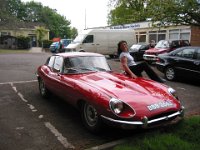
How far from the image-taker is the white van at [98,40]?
22.5 meters

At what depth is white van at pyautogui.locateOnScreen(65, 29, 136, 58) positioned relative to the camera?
22.5 meters

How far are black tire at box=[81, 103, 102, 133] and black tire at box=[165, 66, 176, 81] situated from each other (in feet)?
22.5

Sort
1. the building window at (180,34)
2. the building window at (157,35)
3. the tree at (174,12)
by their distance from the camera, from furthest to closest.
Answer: the building window at (157,35) → the building window at (180,34) → the tree at (174,12)

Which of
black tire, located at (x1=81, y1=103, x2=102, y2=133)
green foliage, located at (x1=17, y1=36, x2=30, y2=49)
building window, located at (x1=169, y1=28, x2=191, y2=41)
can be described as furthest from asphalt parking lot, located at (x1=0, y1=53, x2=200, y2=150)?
green foliage, located at (x1=17, y1=36, x2=30, y2=49)

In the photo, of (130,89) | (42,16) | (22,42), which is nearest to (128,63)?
(130,89)

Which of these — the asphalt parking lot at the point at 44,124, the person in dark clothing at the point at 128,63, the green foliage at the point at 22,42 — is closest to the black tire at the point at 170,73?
the asphalt parking lot at the point at 44,124

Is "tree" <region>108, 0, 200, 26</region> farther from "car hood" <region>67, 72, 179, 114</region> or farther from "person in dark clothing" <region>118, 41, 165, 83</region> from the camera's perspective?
"car hood" <region>67, 72, 179, 114</region>

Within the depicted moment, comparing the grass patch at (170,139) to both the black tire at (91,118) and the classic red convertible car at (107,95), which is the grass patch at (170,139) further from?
the black tire at (91,118)

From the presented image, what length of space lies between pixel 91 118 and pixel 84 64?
1.77 m

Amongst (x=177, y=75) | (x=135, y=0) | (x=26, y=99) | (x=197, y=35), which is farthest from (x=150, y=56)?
(x=135, y=0)

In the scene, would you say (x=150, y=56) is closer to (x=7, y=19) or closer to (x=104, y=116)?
(x=104, y=116)

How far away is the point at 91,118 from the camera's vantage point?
520cm

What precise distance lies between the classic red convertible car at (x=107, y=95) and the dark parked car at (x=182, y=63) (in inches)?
189

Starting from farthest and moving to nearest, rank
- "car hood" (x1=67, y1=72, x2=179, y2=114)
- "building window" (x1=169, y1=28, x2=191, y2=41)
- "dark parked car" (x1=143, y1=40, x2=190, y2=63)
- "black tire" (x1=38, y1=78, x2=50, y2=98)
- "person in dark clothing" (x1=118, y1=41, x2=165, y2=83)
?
"building window" (x1=169, y1=28, x2=191, y2=41) → "dark parked car" (x1=143, y1=40, x2=190, y2=63) → "black tire" (x1=38, y1=78, x2=50, y2=98) → "person in dark clothing" (x1=118, y1=41, x2=165, y2=83) → "car hood" (x1=67, y1=72, x2=179, y2=114)
